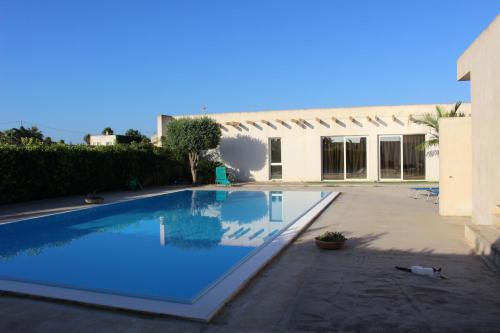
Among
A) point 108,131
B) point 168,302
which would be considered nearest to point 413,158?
point 168,302

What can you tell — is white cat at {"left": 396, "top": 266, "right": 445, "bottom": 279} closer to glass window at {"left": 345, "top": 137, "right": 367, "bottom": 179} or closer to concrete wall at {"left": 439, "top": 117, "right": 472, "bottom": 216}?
concrete wall at {"left": 439, "top": 117, "right": 472, "bottom": 216}

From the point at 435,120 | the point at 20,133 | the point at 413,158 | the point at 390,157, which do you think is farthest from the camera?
the point at 20,133

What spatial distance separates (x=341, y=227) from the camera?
890cm

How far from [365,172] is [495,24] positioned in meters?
15.0

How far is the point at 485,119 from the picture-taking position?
293 inches

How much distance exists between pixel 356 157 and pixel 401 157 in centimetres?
221

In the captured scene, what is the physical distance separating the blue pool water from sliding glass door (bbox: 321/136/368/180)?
24.5ft

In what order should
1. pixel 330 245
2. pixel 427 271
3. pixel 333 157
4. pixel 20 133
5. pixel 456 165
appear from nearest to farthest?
pixel 427 271, pixel 330 245, pixel 456 165, pixel 333 157, pixel 20 133

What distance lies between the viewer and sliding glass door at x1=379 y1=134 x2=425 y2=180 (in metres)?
20.7

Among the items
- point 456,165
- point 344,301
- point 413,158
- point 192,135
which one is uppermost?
point 192,135

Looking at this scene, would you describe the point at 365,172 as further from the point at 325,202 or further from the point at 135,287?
the point at 135,287

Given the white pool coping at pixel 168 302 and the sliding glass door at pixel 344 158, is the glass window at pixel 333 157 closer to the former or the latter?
the sliding glass door at pixel 344 158

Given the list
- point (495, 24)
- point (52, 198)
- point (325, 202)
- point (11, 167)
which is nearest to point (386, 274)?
point (495, 24)

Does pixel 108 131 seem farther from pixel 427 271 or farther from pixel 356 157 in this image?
pixel 427 271
